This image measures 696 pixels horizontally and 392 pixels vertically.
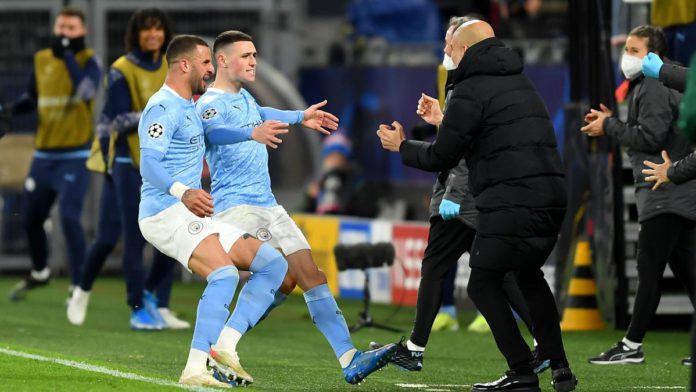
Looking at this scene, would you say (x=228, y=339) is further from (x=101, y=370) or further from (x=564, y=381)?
(x=564, y=381)

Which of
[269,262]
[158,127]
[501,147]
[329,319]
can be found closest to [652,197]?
[501,147]

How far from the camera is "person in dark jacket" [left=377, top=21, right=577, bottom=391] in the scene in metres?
8.30

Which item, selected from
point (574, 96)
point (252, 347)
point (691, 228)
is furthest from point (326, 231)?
point (691, 228)

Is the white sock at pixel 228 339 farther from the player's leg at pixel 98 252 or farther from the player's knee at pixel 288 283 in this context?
the player's leg at pixel 98 252

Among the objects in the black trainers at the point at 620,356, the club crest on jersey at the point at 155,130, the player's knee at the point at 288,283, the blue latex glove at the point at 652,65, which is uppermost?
the blue latex glove at the point at 652,65

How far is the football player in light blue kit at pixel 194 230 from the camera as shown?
8.43m

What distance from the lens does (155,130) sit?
864 centimetres

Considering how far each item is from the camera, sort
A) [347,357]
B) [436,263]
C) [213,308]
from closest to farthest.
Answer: [213,308] < [347,357] < [436,263]

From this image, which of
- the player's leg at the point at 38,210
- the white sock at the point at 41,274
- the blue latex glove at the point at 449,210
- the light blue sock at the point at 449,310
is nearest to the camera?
the blue latex glove at the point at 449,210

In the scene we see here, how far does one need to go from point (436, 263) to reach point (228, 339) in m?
1.73

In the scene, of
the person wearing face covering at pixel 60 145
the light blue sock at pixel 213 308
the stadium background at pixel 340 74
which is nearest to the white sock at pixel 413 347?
the light blue sock at pixel 213 308

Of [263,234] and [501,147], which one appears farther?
[263,234]

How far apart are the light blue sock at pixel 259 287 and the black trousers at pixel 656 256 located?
2780 mm

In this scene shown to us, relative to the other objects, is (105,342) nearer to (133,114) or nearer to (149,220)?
(133,114)
